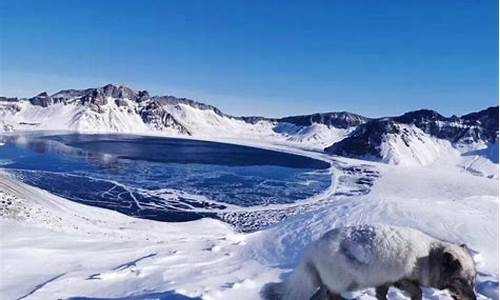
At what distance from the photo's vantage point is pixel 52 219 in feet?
86.7

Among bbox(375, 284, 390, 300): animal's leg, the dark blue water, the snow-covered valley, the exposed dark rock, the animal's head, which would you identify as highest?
the exposed dark rock

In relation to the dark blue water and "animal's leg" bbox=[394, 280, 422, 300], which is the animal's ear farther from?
the dark blue water

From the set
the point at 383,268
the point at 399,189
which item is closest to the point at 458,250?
the point at 383,268

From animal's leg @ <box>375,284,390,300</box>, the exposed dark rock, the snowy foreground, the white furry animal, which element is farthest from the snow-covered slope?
the white furry animal

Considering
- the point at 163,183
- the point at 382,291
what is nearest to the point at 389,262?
the point at 382,291

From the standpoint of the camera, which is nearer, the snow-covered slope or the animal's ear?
the animal's ear

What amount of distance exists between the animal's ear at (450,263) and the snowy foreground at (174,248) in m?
2.38

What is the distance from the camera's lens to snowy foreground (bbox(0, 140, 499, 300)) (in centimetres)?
1160

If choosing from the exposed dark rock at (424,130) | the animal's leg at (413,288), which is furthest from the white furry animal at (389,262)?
the exposed dark rock at (424,130)

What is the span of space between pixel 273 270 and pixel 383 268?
7.33 m

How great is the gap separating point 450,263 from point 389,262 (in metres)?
0.88

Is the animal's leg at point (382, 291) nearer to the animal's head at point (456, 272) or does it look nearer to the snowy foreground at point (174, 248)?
the animal's head at point (456, 272)

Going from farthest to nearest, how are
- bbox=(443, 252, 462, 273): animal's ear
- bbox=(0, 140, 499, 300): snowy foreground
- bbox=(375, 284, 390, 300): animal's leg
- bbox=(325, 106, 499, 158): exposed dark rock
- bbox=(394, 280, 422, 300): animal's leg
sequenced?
1. bbox=(325, 106, 499, 158): exposed dark rock
2. bbox=(0, 140, 499, 300): snowy foreground
3. bbox=(375, 284, 390, 300): animal's leg
4. bbox=(394, 280, 422, 300): animal's leg
5. bbox=(443, 252, 462, 273): animal's ear

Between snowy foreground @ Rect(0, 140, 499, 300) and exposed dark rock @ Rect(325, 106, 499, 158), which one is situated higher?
exposed dark rock @ Rect(325, 106, 499, 158)
